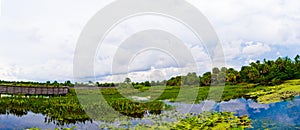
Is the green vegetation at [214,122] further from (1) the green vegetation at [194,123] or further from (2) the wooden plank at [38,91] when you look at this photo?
(2) the wooden plank at [38,91]

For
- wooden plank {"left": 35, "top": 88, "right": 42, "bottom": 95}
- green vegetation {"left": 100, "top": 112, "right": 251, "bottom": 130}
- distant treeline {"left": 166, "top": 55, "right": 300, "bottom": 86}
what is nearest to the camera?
green vegetation {"left": 100, "top": 112, "right": 251, "bottom": 130}

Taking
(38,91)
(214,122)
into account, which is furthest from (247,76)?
(38,91)

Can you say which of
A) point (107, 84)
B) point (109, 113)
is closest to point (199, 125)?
point (109, 113)

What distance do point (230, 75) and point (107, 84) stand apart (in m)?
11.4

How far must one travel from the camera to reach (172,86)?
2673cm

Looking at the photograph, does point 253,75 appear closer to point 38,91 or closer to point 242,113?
point 242,113

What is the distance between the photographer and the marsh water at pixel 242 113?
10.4 m

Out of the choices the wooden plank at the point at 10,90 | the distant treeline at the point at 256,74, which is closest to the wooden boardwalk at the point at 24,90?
the wooden plank at the point at 10,90

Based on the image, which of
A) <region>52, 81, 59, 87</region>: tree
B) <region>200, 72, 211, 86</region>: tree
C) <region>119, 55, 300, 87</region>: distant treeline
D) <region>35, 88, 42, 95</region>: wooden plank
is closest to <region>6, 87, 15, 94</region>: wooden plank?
<region>35, 88, 42, 95</region>: wooden plank

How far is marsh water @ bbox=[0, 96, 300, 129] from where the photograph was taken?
10370 millimetres

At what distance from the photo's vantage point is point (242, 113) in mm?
12305

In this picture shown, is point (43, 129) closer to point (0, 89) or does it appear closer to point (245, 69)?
point (0, 89)

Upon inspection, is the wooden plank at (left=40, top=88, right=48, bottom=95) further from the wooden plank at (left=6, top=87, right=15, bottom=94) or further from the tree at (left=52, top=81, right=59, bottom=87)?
the tree at (left=52, top=81, right=59, bottom=87)

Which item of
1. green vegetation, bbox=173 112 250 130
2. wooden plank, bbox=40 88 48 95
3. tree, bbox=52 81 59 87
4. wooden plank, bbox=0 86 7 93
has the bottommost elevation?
green vegetation, bbox=173 112 250 130
